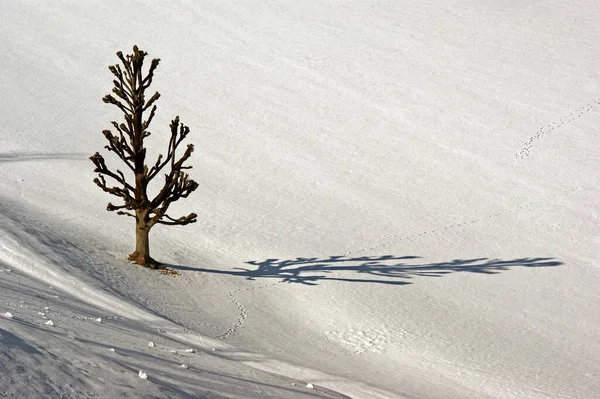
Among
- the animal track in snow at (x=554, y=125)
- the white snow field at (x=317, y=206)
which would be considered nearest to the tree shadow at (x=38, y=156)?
the white snow field at (x=317, y=206)

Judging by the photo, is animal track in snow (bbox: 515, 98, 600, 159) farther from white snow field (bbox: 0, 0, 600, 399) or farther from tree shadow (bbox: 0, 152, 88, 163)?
tree shadow (bbox: 0, 152, 88, 163)

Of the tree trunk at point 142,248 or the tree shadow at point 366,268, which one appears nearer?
the tree trunk at point 142,248

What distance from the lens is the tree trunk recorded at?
11.5 meters

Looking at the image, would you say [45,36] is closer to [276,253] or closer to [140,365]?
[276,253]

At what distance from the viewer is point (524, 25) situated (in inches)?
882

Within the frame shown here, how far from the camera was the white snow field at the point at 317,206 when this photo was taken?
857cm

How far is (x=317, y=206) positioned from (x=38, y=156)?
552 cm

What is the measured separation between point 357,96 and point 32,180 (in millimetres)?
8090

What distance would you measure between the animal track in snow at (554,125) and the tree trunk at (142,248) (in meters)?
8.81

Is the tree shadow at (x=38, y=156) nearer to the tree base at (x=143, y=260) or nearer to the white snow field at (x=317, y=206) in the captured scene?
the white snow field at (x=317, y=206)

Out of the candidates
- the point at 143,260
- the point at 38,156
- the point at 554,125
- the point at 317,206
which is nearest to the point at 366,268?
the point at 317,206

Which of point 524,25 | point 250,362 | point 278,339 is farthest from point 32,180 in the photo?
point 524,25

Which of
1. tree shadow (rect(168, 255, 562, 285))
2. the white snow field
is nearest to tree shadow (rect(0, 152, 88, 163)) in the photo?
the white snow field

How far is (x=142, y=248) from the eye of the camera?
37.8 ft
